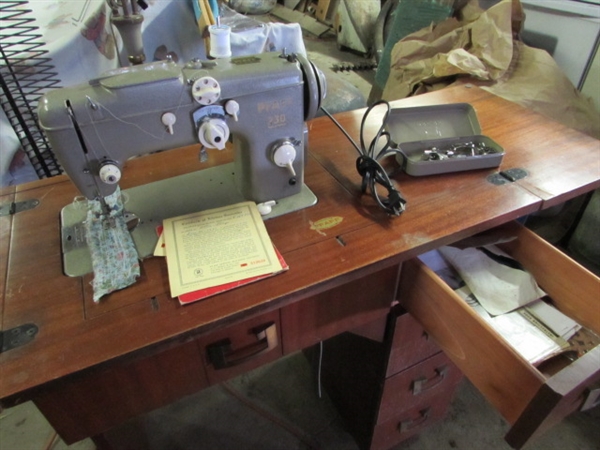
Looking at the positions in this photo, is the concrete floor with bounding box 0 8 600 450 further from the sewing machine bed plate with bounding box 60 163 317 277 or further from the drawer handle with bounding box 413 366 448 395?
the sewing machine bed plate with bounding box 60 163 317 277

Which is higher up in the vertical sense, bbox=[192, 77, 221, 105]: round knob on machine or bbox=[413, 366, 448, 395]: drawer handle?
bbox=[192, 77, 221, 105]: round knob on machine

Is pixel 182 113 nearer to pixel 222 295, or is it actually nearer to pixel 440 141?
pixel 222 295

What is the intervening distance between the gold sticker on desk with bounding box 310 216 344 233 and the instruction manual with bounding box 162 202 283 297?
88 millimetres

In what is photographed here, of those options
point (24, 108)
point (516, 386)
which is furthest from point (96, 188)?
point (516, 386)

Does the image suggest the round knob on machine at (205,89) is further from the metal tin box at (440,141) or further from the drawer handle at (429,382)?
the drawer handle at (429,382)

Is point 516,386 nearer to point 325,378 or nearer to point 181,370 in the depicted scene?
point 181,370

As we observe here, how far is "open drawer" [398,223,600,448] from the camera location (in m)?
0.57

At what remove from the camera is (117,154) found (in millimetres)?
632

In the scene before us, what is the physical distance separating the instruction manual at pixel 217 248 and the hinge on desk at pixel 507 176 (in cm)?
48

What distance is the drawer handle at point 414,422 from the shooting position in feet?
3.82

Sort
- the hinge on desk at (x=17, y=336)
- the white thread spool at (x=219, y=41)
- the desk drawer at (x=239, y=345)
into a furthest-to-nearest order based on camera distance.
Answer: the white thread spool at (x=219, y=41) < the desk drawer at (x=239, y=345) < the hinge on desk at (x=17, y=336)

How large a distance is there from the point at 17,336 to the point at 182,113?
38cm

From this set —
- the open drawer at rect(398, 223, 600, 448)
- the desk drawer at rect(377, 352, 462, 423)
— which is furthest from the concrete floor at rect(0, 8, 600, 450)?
the open drawer at rect(398, 223, 600, 448)

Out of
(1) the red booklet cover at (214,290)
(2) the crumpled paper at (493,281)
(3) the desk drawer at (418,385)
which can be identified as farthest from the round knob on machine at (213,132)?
(3) the desk drawer at (418,385)
